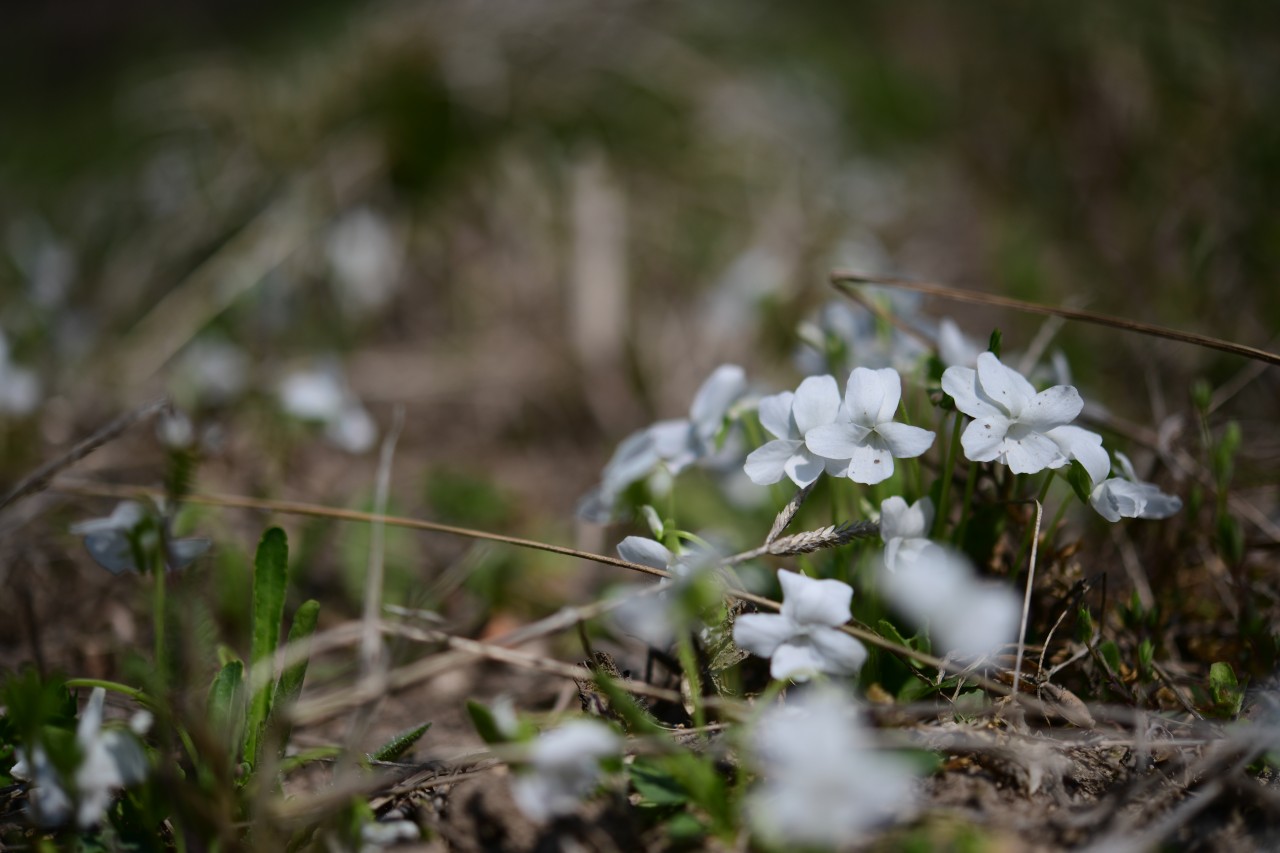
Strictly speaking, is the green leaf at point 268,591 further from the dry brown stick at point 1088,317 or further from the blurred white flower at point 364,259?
the blurred white flower at point 364,259

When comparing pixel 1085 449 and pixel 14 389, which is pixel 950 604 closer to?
pixel 1085 449

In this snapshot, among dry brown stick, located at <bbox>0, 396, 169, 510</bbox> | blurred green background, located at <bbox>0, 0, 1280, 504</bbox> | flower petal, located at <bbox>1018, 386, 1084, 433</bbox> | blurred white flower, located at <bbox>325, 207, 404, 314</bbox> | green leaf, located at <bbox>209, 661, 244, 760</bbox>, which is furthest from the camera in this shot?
blurred white flower, located at <bbox>325, 207, 404, 314</bbox>

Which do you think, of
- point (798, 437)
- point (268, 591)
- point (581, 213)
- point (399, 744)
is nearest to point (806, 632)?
point (798, 437)

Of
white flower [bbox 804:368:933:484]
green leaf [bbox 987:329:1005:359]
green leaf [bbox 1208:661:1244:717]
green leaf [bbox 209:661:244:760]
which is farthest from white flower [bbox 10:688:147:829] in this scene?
green leaf [bbox 1208:661:1244:717]

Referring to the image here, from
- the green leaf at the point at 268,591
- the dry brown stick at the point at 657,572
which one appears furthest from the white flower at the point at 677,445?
the green leaf at the point at 268,591

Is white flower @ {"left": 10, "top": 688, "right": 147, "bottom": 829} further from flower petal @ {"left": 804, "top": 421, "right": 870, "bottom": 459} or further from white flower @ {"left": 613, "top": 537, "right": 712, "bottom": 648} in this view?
flower petal @ {"left": 804, "top": 421, "right": 870, "bottom": 459}
